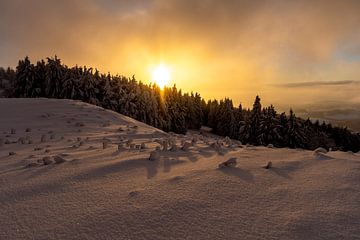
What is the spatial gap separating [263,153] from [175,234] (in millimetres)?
3730

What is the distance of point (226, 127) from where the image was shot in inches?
3145

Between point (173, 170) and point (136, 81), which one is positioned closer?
point (173, 170)

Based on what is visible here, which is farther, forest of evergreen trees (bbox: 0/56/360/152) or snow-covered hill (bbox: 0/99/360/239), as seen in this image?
forest of evergreen trees (bbox: 0/56/360/152)

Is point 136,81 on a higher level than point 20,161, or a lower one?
higher

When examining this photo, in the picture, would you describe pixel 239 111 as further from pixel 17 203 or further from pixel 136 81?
pixel 17 203

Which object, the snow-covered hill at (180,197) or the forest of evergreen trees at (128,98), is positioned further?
the forest of evergreen trees at (128,98)

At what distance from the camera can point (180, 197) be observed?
338cm

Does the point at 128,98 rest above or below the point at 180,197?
above

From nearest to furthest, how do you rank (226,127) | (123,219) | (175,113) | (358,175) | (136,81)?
(123,219)
(358,175)
(136,81)
(175,113)
(226,127)

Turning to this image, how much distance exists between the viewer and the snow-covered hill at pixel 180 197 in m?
2.64

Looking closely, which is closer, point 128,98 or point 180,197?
point 180,197

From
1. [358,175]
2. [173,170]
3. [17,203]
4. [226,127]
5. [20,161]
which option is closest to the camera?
[17,203]

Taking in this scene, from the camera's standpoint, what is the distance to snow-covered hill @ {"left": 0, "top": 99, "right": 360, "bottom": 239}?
264cm

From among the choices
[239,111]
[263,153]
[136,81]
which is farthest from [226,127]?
[263,153]
